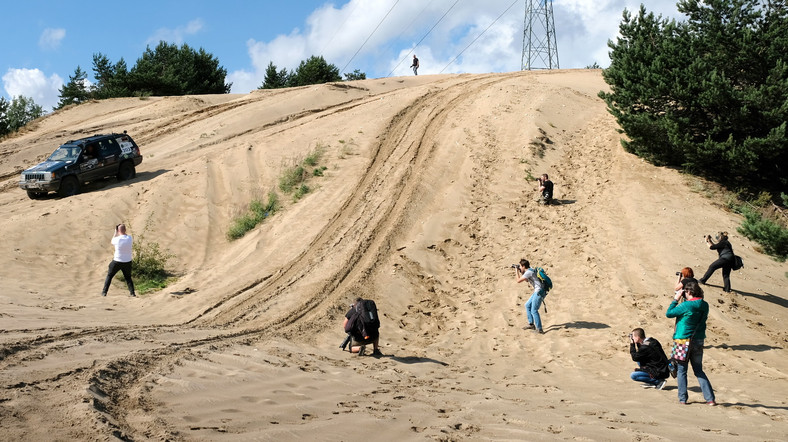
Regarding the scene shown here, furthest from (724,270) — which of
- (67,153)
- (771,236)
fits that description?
(67,153)

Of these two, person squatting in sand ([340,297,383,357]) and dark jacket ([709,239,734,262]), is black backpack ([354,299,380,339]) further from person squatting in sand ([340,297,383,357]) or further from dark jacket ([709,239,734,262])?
dark jacket ([709,239,734,262])

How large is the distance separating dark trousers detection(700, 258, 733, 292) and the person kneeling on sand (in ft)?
16.9

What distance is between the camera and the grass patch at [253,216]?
19.5 metres

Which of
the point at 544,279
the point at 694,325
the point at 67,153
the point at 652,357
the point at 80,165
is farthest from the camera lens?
the point at 67,153

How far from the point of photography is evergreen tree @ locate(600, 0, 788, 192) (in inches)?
764

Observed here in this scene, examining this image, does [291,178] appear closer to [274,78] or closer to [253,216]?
[253,216]

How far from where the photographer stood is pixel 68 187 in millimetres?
21141

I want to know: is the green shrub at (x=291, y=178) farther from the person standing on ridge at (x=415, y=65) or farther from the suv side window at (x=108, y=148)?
the person standing on ridge at (x=415, y=65)

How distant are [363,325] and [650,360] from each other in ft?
15.8

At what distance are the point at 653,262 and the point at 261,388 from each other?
11.8 m

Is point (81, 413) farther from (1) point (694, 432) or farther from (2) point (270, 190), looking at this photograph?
(2) point (270, 190)

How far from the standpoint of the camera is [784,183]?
20.1 metres

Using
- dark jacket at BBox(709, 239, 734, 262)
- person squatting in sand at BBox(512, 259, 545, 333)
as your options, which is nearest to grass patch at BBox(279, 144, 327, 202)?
person squatting in sand at BBox(512, 259, 545, 333)

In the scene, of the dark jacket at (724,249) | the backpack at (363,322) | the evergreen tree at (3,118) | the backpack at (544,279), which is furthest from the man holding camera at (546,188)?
the evergreen tree at (3,118)
